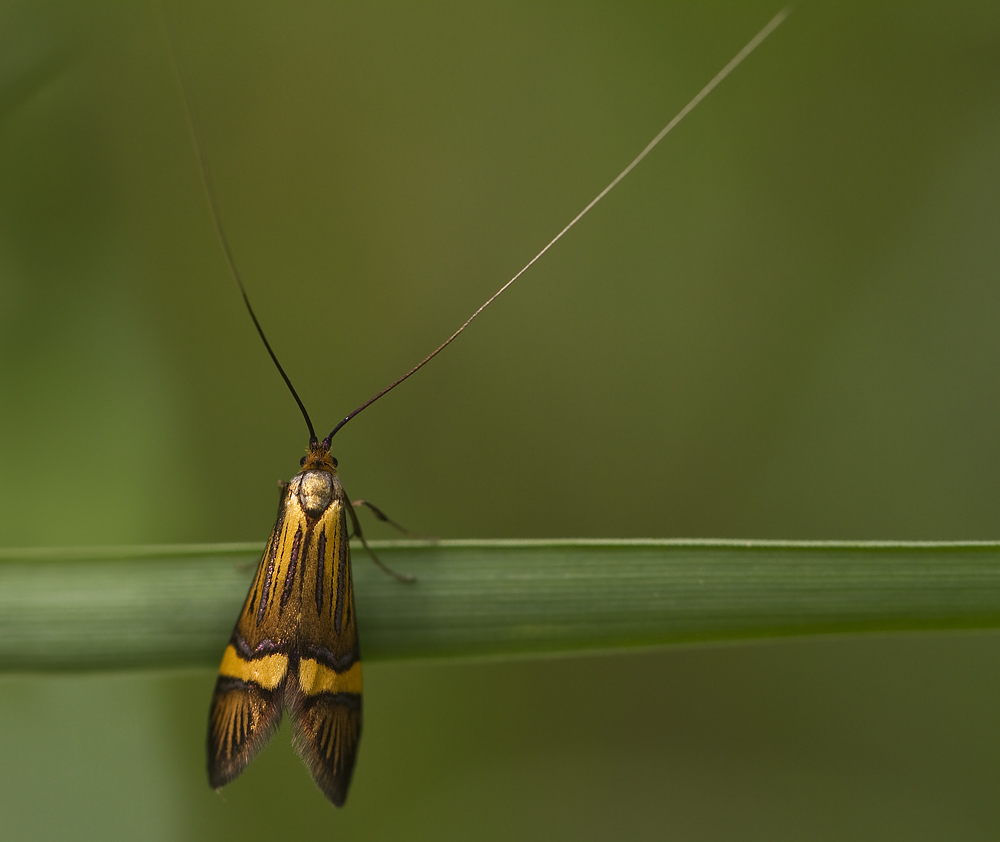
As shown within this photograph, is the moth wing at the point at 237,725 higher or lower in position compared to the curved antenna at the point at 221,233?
lower

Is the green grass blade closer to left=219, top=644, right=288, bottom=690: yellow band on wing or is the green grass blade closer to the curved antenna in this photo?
left=219, top=644, right=288, bottom=690: yellow band on wing

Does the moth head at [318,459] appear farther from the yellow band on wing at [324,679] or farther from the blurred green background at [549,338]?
the blurred green background at [549,338]

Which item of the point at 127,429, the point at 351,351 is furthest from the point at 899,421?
the point at 127,429

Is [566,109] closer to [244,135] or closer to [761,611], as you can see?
[244,135]

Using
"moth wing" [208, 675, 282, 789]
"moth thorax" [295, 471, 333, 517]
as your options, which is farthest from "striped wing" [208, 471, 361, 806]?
"moth thorax" [295, 471, 333, 517]

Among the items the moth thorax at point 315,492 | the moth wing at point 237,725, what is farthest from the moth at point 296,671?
the moth thorax at point 315,492

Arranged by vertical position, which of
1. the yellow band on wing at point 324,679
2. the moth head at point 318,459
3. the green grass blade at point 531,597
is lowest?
the yellow band on wing at point 324,679

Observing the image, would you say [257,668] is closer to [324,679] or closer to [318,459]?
[324,679]

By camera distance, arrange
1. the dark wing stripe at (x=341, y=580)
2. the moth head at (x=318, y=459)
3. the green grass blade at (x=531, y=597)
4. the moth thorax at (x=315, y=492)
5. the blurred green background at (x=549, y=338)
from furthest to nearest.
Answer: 1. the blurred green background at (x=549, y=338)
2. the moth head at (x=318, y=459)
3. the moth thorax at (x=315, y=492)
4. the dark wing stripe at (x=341, y=580)
5. the green grass blade at (x=531, y=597)
